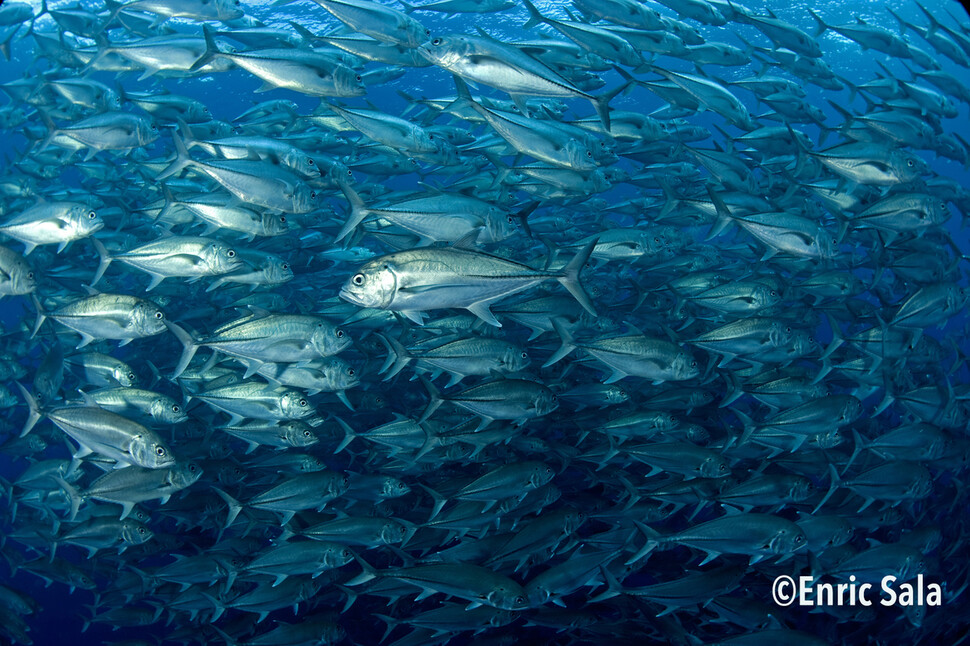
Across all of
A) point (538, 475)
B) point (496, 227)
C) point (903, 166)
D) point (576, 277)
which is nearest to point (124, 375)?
point (496, 227)

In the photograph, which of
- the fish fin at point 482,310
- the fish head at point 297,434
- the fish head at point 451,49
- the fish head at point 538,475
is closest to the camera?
the fish fin at point 482,310

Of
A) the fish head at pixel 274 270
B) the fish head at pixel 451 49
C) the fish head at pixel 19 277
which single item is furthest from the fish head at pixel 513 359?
the fish head at pixel 19 277

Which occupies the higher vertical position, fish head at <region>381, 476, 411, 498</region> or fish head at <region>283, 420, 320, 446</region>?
fish head at <region>283, 420, 320, 446</region>

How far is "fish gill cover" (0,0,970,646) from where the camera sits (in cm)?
430

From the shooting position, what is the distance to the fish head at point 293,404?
15.0ft

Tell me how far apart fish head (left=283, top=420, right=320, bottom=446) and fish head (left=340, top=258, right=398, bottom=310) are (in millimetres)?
2485

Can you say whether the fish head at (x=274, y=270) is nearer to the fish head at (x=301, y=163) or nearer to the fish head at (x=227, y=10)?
the fish head at (x=301, y=163)

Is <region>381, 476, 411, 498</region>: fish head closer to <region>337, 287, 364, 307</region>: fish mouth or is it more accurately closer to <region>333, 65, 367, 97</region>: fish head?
<region>337, 287, 364, 307</region>: fish mouth

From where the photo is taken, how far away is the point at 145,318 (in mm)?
4148

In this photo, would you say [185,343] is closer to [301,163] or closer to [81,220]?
[81,220]

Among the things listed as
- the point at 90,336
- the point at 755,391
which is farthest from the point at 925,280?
the point at 90,336

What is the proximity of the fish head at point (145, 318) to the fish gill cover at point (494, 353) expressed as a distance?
0.07 feet

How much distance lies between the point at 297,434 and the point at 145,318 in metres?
1.61

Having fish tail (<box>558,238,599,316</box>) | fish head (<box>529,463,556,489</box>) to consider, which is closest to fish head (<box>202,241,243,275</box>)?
fish tail (<box>558,238,599,316</box>)
